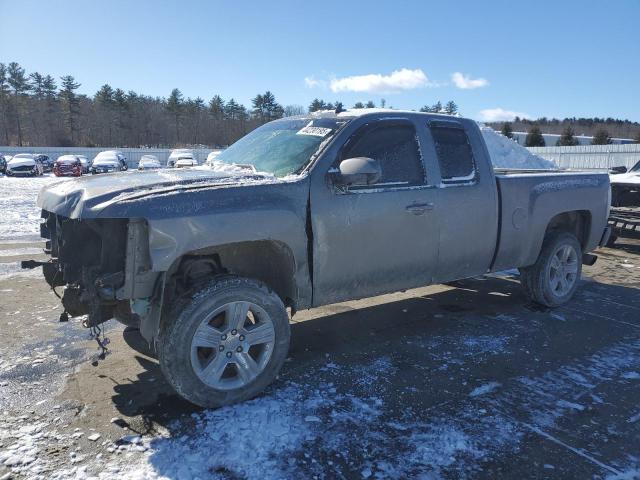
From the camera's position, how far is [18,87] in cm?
7706

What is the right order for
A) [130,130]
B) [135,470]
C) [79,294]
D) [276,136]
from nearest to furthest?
[135,470]
[79,294]
[276,136]
[130,130]

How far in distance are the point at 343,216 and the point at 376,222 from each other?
1.06 ft

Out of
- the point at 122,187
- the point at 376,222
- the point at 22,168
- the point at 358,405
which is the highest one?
the point at 122,187

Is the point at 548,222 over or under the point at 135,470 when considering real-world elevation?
over

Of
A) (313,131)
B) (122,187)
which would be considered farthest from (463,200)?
(122,187)

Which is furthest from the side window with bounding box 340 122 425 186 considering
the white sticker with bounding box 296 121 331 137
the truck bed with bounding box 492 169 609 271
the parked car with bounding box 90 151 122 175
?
the parked car with bounding box 90 151 122 175

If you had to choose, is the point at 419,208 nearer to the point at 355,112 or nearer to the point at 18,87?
the point at 355,112

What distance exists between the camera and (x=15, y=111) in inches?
2953

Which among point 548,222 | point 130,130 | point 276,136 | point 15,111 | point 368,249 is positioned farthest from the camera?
point 130,130

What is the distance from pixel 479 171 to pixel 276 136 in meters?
1.95

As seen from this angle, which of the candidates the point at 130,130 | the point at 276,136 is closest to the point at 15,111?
the point at 130,130

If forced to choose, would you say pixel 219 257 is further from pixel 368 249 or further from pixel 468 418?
pixel 468 418

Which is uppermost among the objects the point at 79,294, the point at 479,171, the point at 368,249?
the point at 479,171

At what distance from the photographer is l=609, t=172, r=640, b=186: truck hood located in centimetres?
1006
